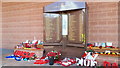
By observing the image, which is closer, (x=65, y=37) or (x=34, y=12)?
(x=65, y=37)

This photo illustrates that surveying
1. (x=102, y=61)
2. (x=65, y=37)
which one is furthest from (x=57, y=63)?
(x=102, y=61)

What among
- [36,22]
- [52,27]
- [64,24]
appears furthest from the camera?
[36,22]

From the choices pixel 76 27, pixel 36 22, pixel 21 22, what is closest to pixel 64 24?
A: pixel 76 27

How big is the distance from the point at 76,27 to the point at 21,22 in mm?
3003

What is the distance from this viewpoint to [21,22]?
615 cm

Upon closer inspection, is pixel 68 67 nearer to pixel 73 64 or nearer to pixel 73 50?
pixel 73 64

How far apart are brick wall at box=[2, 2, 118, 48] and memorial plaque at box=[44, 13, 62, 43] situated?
0.66 metres

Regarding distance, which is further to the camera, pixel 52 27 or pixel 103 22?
pixel 52 27

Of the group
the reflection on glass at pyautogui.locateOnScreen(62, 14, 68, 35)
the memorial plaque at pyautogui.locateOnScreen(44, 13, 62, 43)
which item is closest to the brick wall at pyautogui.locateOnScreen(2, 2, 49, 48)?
the memorial plaque at pyautogui.locateOnScreen(44, 13, 62, 43)

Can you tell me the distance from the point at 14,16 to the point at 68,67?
13.5 feet

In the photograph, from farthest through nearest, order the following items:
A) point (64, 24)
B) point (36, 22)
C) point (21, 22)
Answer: point (21, 22)
point (36, 22)
point (64, 24)

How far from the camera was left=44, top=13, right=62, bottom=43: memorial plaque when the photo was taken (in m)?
4.75

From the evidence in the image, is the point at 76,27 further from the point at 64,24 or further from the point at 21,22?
the point at 21,22

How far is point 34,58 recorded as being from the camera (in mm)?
4723
